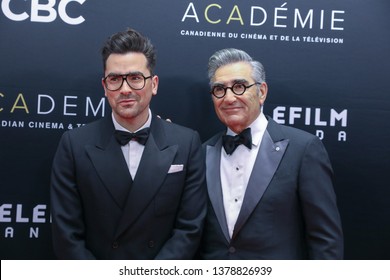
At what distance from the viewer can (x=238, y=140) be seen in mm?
2580

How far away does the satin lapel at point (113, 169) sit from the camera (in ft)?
7.96

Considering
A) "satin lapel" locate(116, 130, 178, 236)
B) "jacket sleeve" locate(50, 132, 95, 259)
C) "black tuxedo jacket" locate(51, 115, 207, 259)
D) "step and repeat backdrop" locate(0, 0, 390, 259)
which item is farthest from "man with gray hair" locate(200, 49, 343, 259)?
"jacket sleeve" locate(50, 132, 95, 259)

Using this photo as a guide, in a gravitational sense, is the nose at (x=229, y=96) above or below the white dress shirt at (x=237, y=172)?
above

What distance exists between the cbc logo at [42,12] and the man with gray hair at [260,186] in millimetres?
1041

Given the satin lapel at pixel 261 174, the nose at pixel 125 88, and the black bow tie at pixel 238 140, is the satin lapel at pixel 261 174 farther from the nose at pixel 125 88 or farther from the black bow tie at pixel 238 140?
the nose at pixel 125 88

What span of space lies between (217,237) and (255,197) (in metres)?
0.29

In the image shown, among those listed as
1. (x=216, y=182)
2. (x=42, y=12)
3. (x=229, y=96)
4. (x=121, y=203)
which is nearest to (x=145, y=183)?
A: (x=121, y=203)

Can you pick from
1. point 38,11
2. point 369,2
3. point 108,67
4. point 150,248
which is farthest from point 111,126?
point 369,2

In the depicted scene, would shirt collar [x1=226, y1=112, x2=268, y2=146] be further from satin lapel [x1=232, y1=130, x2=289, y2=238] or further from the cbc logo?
the cbc logo

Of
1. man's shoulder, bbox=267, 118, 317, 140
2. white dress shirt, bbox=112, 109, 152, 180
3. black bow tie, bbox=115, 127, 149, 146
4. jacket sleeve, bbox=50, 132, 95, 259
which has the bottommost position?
jacket sleeve, bbox=50, 132, 95, 259

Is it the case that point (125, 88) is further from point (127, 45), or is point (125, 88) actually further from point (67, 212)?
point (67, 212)

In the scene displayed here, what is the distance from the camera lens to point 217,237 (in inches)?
99.2

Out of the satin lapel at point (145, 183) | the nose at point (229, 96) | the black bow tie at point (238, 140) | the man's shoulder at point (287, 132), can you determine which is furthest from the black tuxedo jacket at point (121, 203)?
the man's shoulder at point (287, 132)

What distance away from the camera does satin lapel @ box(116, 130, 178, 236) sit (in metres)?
2.42
